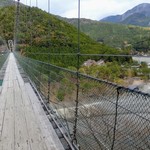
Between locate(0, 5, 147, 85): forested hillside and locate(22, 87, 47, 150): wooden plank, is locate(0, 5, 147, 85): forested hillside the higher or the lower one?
the higher one

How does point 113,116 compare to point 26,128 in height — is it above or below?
above

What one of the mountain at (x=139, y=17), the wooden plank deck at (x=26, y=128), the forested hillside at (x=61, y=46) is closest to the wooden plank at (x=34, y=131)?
the wooden plank deck at (x=26, y=128)

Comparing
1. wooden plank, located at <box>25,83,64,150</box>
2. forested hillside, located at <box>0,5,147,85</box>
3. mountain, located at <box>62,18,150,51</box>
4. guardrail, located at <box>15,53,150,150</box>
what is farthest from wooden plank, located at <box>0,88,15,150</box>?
mountain, located at <box>62,18,150,51</box>

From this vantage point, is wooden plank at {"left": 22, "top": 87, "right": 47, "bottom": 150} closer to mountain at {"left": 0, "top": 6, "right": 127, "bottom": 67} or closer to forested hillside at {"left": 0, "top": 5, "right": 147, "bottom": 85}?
forested hillside at {"left": 0, "top": 5, "right": 147, "bottom": 85}

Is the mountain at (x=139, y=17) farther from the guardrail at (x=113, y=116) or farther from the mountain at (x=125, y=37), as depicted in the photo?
the guardrail at (x=113, y=116)

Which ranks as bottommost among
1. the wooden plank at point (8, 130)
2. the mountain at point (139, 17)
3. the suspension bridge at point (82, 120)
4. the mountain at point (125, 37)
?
the wooden plank at point (8, 130)

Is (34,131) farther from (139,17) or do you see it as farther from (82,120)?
(139,17)

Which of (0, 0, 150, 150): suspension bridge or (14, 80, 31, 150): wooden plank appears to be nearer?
(0, 0, 150, 150): suspension bridge

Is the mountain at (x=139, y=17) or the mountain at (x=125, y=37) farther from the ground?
the mountain at (x=139, y=17)

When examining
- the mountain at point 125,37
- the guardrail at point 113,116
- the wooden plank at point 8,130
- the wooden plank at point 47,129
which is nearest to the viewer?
the guardrail at point 113,116

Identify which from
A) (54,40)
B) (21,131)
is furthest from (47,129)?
(54,40)

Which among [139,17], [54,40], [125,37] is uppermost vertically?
[139,17]

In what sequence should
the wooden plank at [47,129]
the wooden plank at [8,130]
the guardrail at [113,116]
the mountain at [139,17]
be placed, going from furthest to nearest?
the mountain at [139,17], the wooden plank at [8,130], the wooden plank at [47,129], the guardrail at [113,116]

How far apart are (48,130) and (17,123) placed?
56 cm
